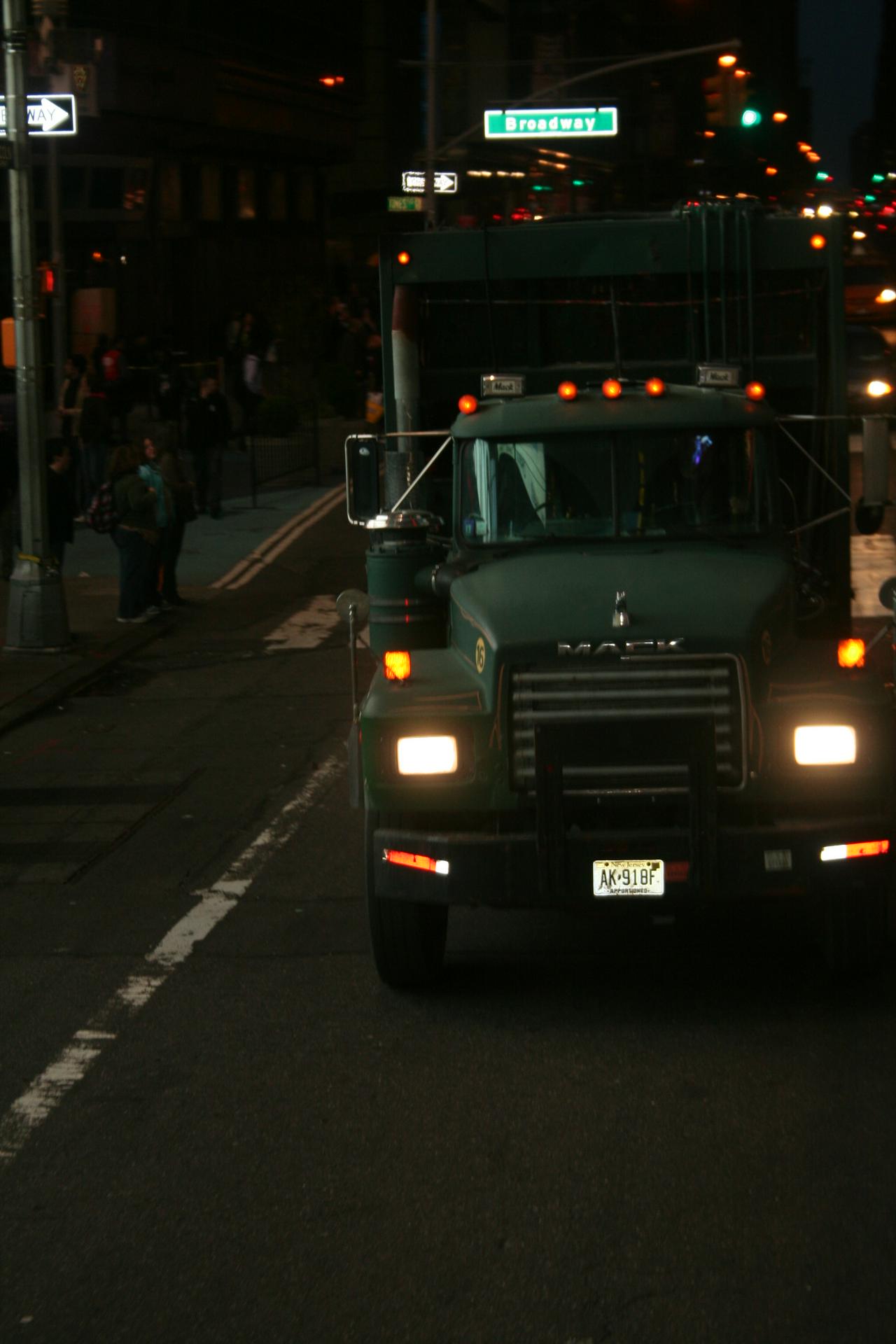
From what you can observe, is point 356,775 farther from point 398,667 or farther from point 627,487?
point 627,487

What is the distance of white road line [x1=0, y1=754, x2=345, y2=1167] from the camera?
6.49 m

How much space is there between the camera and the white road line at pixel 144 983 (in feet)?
21.3

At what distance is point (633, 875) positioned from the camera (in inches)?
279

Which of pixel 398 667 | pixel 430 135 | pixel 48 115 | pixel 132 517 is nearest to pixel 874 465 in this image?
pixel 398 667

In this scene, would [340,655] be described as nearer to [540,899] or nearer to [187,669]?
[187,669]

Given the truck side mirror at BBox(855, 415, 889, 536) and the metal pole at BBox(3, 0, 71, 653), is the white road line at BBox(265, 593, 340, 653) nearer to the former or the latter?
the metal pole at BBox(3, 0, 71, 653)

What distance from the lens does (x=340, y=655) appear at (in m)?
18.0

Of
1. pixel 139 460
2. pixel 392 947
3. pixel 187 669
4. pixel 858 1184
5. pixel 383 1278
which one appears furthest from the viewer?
→ pixel 139 460

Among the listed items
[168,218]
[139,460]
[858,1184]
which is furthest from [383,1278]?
[168,218]

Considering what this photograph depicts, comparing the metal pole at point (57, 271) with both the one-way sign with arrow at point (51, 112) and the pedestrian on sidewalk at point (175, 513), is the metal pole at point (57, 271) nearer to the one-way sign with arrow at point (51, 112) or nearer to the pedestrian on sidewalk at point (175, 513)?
the pedestrian on sidewalk at point (175, 513)

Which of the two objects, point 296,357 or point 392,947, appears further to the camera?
point 296,357

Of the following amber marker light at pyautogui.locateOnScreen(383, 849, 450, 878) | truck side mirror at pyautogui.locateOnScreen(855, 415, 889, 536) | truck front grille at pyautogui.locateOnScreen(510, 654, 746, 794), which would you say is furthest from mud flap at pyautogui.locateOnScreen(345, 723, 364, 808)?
truck side mirror at pyautogui.locateOnScreen(855, 415, 889, 536)

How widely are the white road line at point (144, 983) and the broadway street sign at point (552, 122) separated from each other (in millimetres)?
31214

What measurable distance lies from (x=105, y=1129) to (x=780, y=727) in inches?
114
